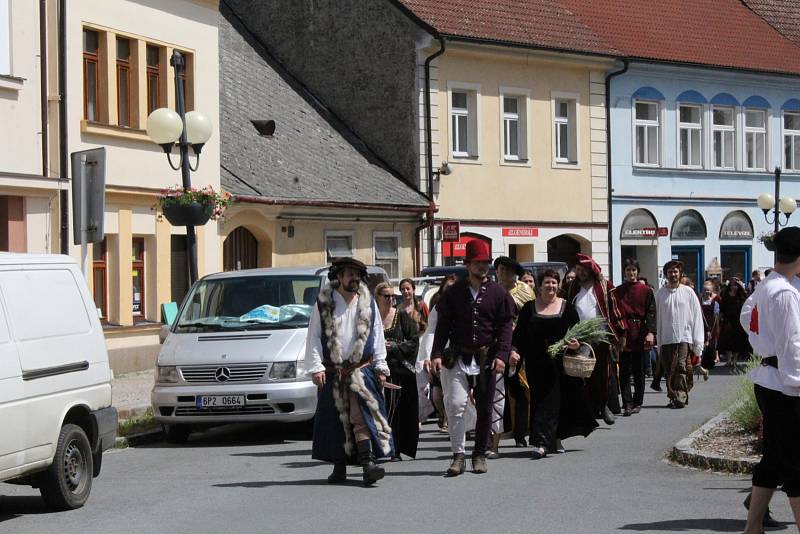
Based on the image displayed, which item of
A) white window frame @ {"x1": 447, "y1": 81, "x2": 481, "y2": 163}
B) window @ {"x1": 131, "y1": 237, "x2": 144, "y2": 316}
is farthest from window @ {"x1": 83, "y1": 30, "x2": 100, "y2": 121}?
white window frame @ {"x1": 447, "y1": 81, "x2": 481, "y2": 163}

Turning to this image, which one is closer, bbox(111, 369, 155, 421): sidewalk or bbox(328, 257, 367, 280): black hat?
bbox(328, 257, 367, 280): black hat

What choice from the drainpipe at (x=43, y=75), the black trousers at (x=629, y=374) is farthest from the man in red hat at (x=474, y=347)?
the drainpipe at (x=43, y=75)

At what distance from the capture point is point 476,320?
1266cm

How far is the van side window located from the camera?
1038cm

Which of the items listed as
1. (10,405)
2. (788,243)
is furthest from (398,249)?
(788,243)

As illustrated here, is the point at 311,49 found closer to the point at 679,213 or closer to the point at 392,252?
the point at 392,252

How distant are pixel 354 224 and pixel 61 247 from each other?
1116 cm

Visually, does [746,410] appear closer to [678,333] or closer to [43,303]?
[678,333]


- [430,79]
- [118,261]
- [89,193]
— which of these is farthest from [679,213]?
[89,193]

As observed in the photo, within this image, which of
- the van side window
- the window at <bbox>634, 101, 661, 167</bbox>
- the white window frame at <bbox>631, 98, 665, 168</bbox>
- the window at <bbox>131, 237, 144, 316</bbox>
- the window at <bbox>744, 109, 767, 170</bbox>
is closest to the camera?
the van side window

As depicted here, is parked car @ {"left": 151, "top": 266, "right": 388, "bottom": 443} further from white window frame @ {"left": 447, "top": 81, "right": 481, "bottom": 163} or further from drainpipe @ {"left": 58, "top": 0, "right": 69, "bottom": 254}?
white window frame @ {"left": 447, "top": 81, "right": 481, "bottom": 163}

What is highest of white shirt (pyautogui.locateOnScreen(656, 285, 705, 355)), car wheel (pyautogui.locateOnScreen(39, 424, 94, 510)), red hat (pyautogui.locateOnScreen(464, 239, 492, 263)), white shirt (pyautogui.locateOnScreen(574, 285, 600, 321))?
red hat (pyautogui.locateOnScreen(464, 239, 492, 263))

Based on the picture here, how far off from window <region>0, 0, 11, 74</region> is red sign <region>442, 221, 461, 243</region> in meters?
13.4

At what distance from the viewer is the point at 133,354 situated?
A: 25.4 m
